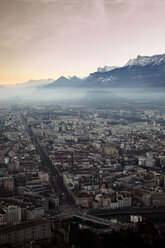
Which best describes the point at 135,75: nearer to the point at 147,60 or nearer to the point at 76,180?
the point at 147,60

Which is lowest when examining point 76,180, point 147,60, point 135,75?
point 76,180

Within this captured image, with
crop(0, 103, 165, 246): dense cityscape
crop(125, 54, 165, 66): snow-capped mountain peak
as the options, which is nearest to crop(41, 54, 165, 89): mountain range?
crop(125, 54, 165, 66): snow-capped mountain peak

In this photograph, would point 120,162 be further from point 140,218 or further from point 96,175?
point 140,218

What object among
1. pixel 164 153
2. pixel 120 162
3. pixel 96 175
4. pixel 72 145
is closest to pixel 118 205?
pixel 96 175

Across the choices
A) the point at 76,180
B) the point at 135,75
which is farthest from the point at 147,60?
the point at 76,180

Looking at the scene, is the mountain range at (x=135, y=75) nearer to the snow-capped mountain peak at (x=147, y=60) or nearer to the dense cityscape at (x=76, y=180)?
the snow-capped mountain peak at (x=147, y=60)

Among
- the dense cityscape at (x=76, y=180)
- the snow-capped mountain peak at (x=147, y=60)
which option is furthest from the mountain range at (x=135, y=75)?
the dense cityscape at (x=76, y=180)

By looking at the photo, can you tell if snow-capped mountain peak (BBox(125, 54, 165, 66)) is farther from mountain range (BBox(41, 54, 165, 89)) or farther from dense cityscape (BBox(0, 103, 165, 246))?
dense cityscape (BBox(0, 103, 165, 246))

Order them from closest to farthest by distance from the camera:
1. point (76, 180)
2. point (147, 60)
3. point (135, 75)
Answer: point (76, 180) → point (147, 60) → point (135, 75)

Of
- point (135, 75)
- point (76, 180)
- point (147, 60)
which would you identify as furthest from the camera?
point (135, 75)

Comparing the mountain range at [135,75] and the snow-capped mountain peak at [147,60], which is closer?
the mountain range at [135,75]
